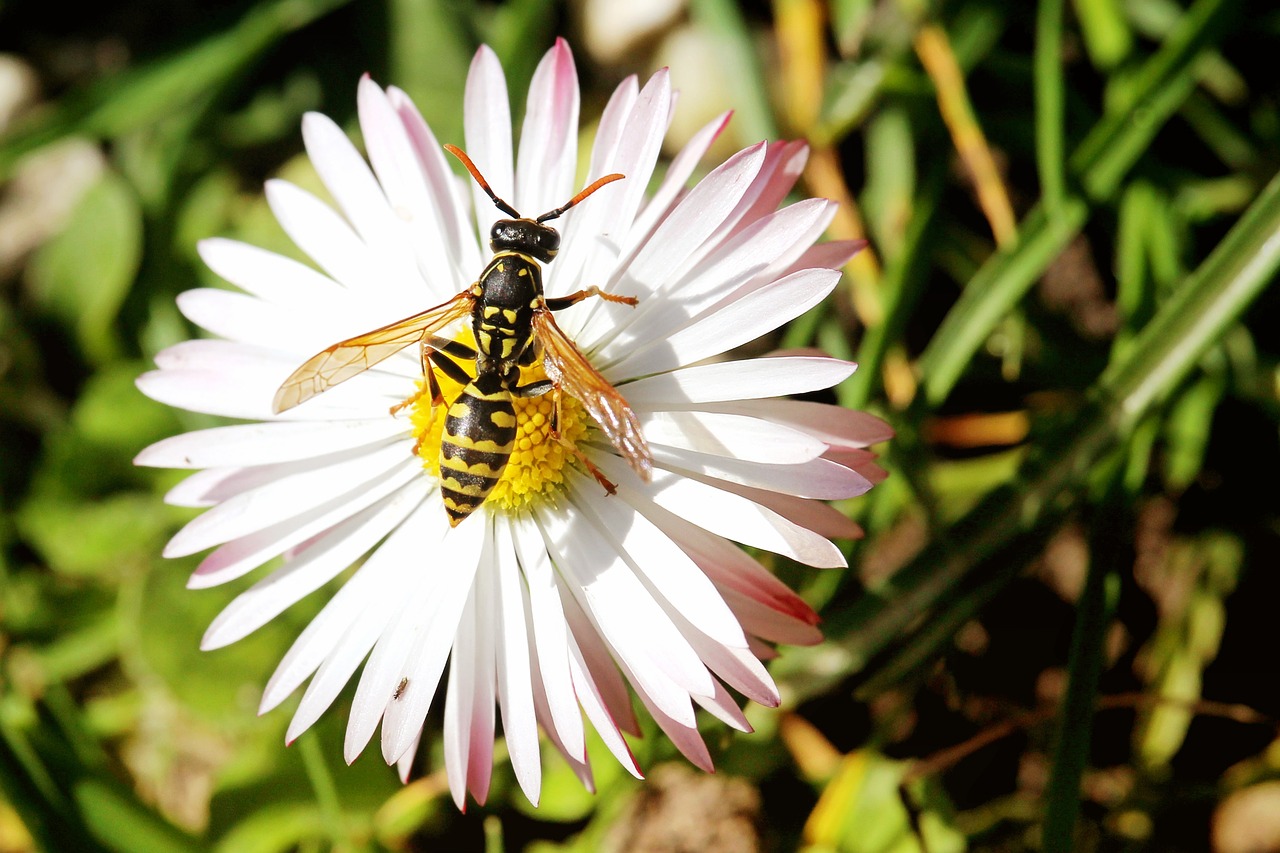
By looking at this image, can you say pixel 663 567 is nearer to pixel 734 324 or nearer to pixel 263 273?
pixel 734 324

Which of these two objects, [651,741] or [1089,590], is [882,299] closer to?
[1089,590]

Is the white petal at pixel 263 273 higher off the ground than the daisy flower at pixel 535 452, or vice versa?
the white petal at pixel 263 273

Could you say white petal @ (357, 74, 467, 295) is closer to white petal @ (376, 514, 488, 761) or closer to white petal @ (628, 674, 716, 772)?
white petal @ (376, 514, 488, 761)

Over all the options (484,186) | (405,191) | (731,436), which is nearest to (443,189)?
(405,191)

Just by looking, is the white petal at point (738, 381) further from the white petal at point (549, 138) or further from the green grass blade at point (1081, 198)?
the green grass blade at point (1081, 198)

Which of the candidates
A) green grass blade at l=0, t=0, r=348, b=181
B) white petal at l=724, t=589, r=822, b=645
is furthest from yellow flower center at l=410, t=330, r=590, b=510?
green grass blade at l=0, t=0, r=348, b=181

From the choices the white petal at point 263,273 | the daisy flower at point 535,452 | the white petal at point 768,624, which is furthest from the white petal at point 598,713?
the white petal at point 263,273
